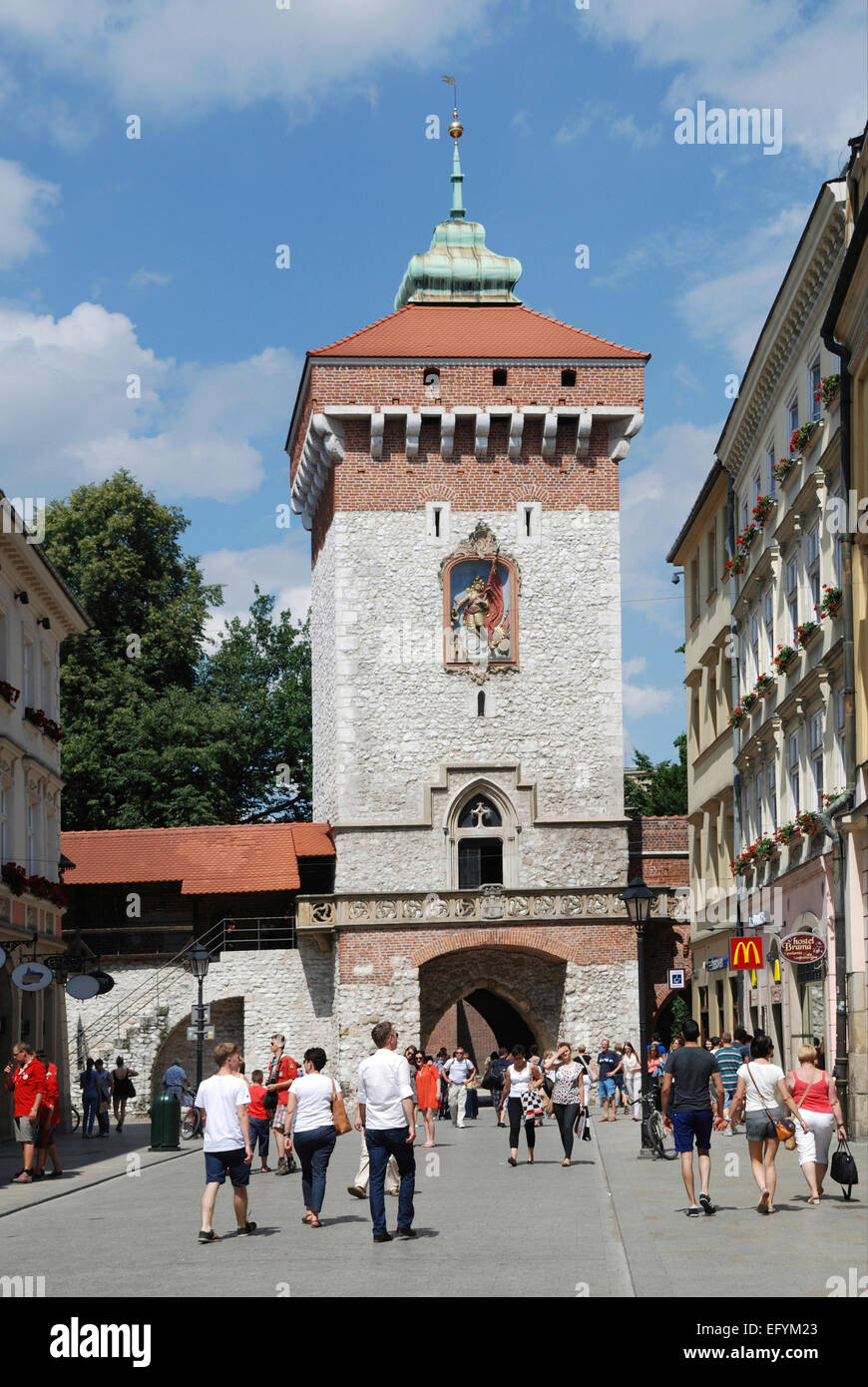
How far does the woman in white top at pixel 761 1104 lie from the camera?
17.0m

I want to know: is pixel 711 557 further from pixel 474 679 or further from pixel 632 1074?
pixel 632 1074

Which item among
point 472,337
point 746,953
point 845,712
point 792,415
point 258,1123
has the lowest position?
point 258,1123

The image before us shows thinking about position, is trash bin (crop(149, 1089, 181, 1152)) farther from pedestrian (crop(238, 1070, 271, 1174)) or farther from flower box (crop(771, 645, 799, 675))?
flower box (crop(771, 645, 799, 675))

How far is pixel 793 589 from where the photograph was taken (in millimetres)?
31531

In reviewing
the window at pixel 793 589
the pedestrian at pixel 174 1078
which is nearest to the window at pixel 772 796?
the window at pixel 793 589

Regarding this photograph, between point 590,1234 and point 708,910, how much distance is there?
29.1m

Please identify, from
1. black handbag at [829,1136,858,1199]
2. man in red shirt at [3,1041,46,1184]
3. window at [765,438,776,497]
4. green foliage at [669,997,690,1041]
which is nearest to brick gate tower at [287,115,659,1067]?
window at [765,438,776,497]

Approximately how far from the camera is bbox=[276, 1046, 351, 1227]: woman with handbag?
15984 millimetres

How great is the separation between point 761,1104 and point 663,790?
52.3m

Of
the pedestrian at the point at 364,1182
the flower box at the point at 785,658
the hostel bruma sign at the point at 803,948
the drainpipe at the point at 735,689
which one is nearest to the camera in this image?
the pedestrian at the point at 364,1182

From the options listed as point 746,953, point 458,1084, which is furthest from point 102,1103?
point 746,953

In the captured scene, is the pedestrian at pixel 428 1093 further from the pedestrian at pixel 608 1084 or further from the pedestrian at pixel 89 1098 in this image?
the pedestrian at pixel 89 1098

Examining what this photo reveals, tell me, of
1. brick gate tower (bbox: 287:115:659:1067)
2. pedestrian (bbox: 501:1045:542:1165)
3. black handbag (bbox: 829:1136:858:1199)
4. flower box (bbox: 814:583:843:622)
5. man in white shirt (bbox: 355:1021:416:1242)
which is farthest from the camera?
brick gate tower (bbox: 287:115:659:1067)

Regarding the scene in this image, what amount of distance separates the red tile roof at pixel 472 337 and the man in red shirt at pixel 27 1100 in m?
27.4
